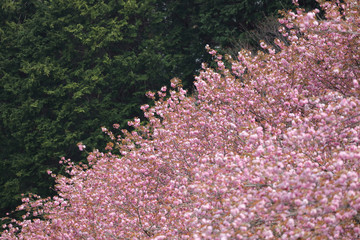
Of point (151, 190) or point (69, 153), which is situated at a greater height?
point (69, 153)

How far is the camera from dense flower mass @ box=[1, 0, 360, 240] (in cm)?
285

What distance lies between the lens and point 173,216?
4.53 metres

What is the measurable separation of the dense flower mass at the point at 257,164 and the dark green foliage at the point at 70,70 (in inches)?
192

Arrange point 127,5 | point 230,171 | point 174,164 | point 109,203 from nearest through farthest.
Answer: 1. point 230,171
2. point 174,164
3. point 109,203
4. point 127,5

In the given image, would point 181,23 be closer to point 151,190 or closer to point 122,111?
point 122,111

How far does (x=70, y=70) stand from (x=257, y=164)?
11.1m

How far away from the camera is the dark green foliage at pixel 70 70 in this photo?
12.4m

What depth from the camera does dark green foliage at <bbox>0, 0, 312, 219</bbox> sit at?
12.4m

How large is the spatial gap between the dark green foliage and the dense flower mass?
16.0 ft

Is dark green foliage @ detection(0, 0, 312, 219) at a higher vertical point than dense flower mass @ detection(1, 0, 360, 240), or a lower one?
higher

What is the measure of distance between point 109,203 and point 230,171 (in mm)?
2775

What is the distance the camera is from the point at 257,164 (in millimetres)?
3133

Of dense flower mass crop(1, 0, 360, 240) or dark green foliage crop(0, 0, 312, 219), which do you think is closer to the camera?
dense flower mass crop(1, 0, 360, 240)

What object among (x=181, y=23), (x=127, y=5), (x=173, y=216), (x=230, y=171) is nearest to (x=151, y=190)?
(x=173, y=216)
